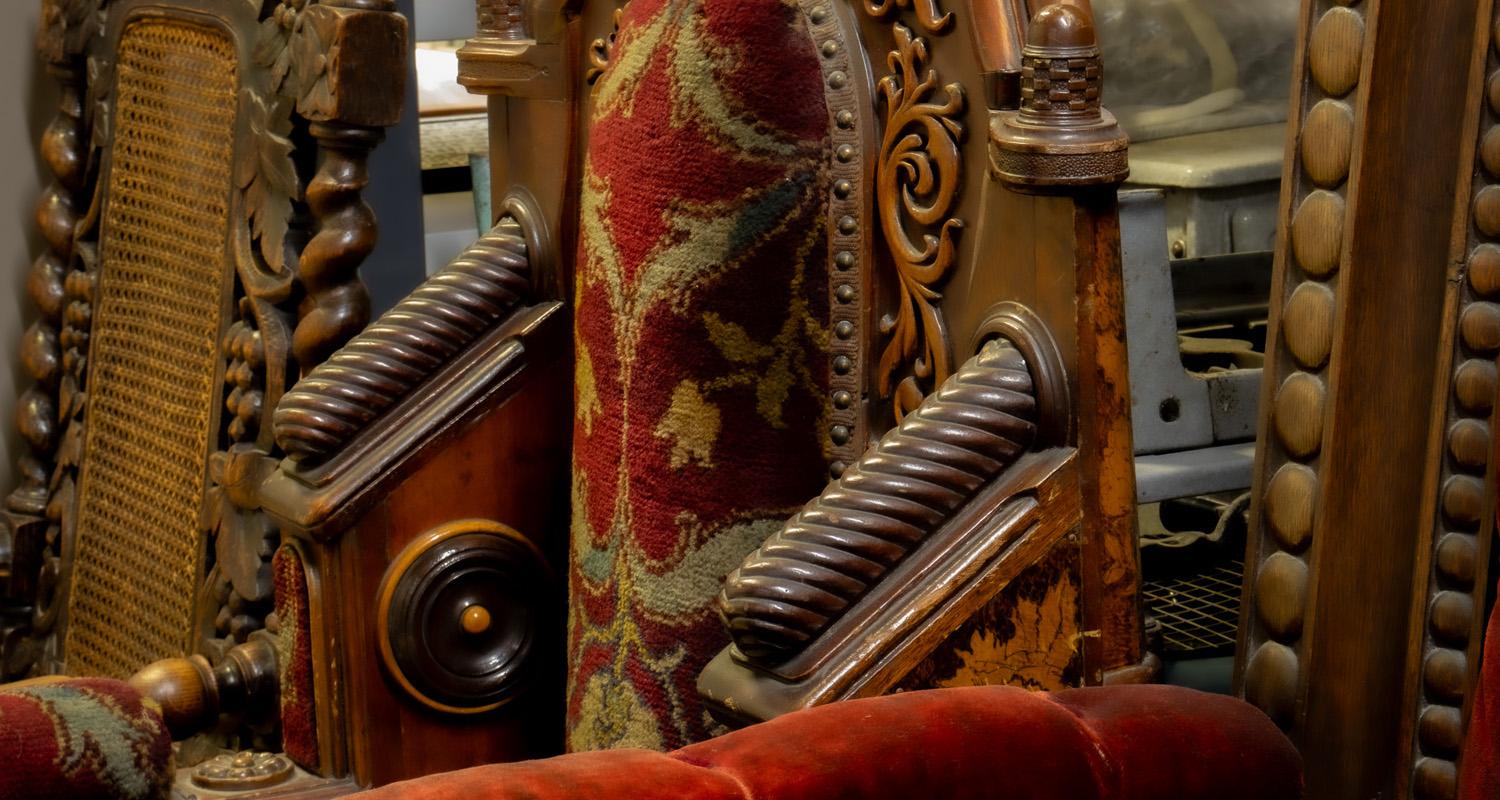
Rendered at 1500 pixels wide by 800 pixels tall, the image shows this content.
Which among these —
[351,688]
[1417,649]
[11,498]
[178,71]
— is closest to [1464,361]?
[1417,649]

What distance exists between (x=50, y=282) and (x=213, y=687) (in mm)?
716

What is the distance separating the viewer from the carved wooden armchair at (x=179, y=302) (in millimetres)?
1776

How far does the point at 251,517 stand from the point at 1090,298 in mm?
1068

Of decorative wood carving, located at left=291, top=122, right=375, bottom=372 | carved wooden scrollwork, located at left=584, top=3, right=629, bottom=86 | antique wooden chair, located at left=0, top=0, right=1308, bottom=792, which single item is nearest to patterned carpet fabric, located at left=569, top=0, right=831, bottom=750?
antique wooden chair, located at left=0, top=0, right=1308, bottom=792

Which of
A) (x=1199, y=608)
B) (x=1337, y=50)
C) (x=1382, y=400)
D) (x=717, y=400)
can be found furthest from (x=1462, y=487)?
(x=1199, y=608)

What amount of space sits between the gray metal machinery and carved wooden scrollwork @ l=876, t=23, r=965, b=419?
26 cm

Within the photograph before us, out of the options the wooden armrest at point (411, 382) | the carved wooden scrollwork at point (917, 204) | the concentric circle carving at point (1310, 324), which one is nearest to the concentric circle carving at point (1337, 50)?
the concentric circle carving at point (1310, 324)

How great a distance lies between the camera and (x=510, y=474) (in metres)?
1.63

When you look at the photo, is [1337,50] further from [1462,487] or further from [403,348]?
[403,348]

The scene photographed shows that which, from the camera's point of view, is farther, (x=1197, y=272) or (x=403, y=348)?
(x=1197, y=272)

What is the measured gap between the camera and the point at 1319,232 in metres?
1.17

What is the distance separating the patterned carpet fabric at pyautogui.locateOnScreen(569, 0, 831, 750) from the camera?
4.24 feet

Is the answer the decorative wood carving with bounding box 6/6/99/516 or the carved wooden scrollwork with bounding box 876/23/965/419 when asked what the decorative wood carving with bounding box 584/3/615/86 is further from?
the decorative wood carving with bounding box 6/6/99/516

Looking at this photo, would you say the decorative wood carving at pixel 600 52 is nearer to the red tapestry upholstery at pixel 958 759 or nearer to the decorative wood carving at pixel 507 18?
the decorative wood carving at pixel 507 18
